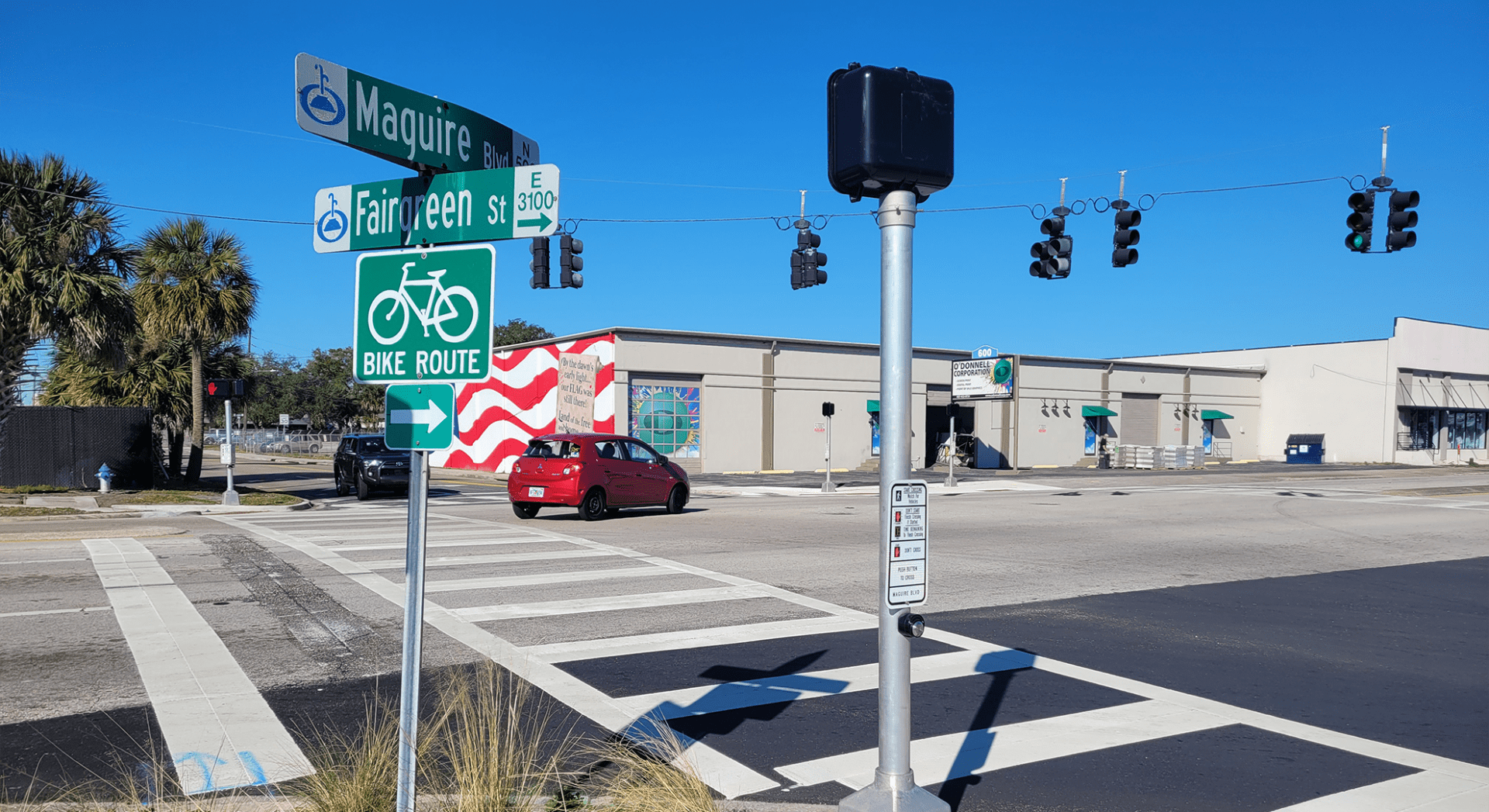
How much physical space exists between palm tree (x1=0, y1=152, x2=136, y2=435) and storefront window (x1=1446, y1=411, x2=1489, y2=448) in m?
68.2

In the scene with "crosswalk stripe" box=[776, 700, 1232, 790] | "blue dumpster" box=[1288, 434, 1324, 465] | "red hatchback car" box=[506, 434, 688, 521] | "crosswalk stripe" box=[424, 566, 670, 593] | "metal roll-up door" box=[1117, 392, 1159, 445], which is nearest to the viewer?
"crosswalk stripe" box=[776, 700, 1232, 790]

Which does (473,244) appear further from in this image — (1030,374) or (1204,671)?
(1030,374)

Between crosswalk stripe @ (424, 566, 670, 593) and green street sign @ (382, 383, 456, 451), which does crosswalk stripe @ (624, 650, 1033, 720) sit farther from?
crosswalk stripe @ (424, 566, 670, 593)

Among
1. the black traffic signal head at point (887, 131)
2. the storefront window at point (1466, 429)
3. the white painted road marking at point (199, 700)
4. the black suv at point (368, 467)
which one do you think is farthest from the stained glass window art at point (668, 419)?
the storefront window at point (1466, 429)

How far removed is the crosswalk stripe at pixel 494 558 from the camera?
1219 cm

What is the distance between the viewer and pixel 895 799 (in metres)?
3.82

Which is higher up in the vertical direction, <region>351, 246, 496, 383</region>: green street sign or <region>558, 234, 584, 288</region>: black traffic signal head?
<region>558, 234, 584, 288</region>: black traffic signal head

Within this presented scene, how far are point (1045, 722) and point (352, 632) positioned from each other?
5.38 meters

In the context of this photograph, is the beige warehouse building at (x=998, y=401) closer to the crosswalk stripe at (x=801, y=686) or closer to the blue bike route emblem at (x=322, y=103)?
the crosswalk stripe at (x=801, y=686)

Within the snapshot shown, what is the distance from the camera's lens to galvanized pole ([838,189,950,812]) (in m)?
3.74

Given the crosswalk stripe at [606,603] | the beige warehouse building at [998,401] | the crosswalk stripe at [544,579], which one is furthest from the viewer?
the beige warehouse building at [998,401]

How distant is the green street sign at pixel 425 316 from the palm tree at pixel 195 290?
27.7 meters

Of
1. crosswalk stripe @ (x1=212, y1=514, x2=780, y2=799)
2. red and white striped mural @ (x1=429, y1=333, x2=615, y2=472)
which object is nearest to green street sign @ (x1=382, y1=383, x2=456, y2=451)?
crosswalk stripe @ (x1=212, y1=514, x2=780, y2=799)

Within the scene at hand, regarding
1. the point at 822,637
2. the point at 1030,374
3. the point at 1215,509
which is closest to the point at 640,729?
the point at 822,637
